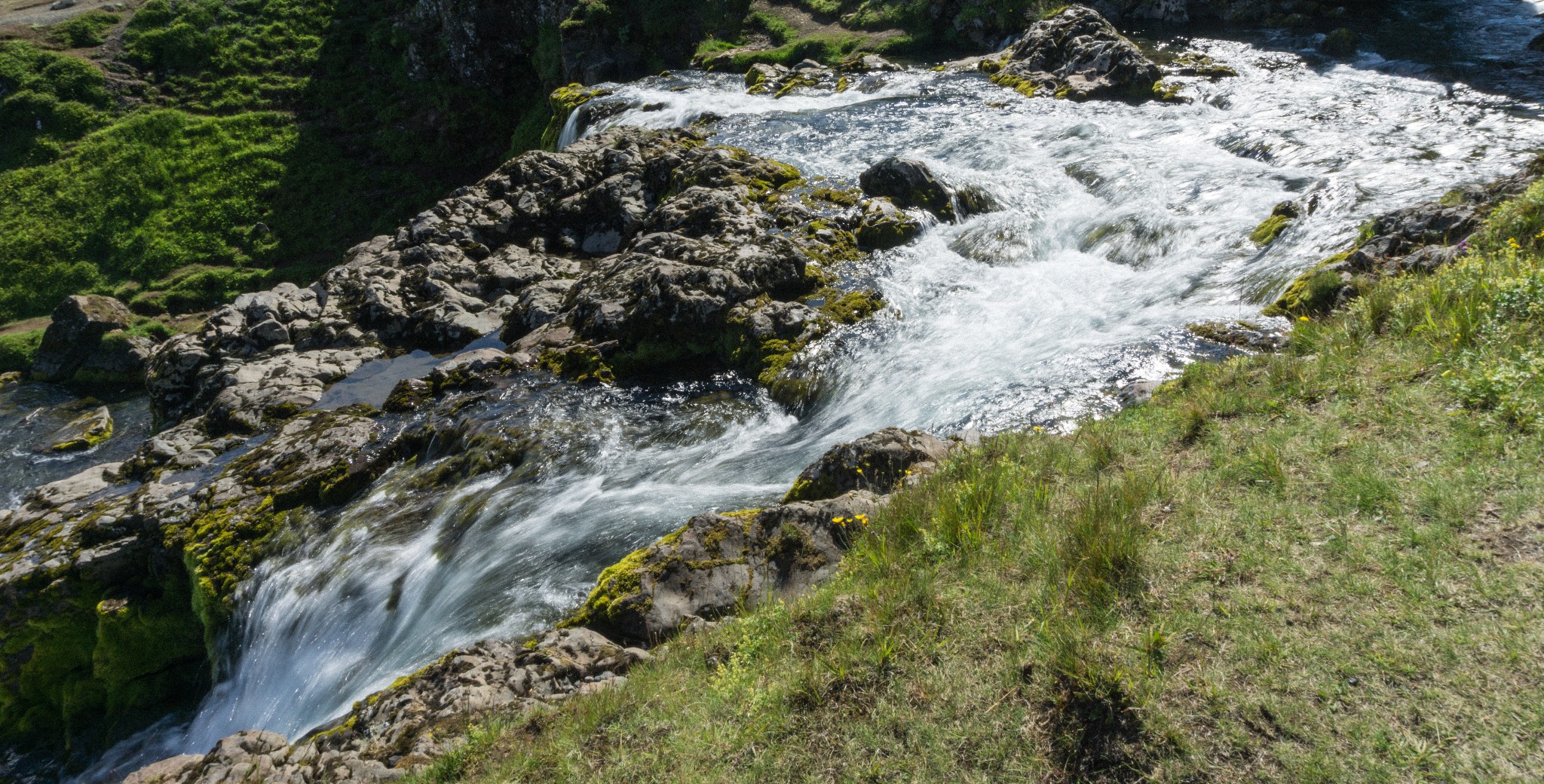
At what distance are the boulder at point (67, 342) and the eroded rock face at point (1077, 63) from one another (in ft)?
111

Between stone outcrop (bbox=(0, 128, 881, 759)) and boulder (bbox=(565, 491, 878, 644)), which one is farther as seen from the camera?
stone outcrop (bbox=(0, 128, 881, 759))

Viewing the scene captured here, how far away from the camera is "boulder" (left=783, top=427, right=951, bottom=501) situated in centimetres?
800

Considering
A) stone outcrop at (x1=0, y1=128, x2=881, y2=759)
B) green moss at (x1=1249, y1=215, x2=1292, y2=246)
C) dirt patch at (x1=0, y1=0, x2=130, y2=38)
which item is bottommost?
stone outcrop at (x1=0, y1=128, x2=881, y2=759)

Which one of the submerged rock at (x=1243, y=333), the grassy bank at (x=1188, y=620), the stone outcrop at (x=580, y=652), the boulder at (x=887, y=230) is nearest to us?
the grassy bank at (x=1188, y=620)

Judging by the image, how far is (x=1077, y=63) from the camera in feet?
81.4

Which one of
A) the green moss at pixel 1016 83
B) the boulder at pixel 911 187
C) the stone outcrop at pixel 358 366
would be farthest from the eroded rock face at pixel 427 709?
the green moss at pixel 1016 83

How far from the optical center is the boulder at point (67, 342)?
27578 mm

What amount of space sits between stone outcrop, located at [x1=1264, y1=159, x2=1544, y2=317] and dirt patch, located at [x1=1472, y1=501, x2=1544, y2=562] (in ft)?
18.3

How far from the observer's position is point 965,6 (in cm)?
3322

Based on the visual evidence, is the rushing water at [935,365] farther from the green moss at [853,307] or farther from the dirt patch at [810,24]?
the dirt patch at [810,24]

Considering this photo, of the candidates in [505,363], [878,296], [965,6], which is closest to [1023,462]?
[878,296]

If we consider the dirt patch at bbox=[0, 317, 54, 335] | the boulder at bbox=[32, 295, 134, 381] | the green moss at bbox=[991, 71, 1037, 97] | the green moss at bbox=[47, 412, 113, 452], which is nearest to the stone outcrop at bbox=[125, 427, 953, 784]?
the green moss at bbox=[47, 412, 113, 452]

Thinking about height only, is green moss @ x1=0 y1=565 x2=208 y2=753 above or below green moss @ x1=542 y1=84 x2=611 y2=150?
below

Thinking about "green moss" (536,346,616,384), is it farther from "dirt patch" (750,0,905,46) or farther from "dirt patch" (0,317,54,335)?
"dirt patch" (0,317,54,335)
